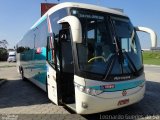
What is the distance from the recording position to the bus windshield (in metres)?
7.75

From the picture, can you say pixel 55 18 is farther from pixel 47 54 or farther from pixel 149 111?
pixel 149 111

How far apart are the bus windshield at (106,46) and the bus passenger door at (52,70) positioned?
5.07 ft

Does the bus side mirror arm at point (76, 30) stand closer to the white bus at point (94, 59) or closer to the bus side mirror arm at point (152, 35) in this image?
the white bus at point (94, 59)

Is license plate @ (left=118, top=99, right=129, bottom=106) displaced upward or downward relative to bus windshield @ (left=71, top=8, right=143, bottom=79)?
downward

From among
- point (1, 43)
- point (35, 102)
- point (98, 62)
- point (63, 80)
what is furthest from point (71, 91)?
point (1, 43)

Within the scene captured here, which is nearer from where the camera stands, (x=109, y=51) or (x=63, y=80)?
(x=109, y=51)

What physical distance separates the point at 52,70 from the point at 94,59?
6.87 ft

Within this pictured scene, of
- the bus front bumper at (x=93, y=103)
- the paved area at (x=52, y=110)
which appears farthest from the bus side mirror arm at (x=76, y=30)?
the paved area at (x=52, y=110)

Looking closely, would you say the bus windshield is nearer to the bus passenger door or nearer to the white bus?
the white bus

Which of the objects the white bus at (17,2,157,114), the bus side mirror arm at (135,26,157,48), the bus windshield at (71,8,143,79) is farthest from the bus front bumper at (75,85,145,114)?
the bus side mirror arm at (135,26,157,48)

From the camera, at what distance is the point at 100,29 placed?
832 cm

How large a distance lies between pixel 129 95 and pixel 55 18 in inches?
147

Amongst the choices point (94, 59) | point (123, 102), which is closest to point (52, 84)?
point (94, 59)

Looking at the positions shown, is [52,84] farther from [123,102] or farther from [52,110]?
[123,102]
